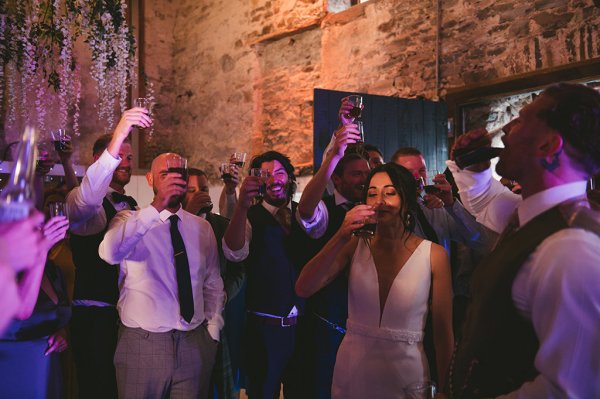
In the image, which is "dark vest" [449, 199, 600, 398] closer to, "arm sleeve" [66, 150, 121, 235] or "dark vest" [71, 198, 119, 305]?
"arm sleeve" [66, 150, 121, 235]

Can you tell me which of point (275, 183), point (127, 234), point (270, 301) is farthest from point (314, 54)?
point (127, 234)

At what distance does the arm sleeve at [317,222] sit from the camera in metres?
3.04

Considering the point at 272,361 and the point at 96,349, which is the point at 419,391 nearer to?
the point at 272,361

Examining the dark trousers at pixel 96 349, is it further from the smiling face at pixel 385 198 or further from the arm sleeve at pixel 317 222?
the smiling face at pixel 385 198

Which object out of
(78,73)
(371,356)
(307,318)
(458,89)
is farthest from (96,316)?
(78,73)

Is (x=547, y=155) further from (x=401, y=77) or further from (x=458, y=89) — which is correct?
(x=401, y=77)

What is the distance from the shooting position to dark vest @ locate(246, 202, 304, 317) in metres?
3.23

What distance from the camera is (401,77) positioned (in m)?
6.12

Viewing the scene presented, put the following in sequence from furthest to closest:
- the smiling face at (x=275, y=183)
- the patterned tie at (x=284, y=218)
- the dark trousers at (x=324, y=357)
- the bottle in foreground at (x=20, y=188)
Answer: the smiling face at (x=275, y=183)
the patterned tie at (x=284, y=218)
the dark trousers at (x=324, y=357)
the bottle in foreground at (x=20, y=188)

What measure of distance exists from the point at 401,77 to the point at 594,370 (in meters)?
5.29

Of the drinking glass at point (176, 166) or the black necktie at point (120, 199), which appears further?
the black necktie at point (120, 199)

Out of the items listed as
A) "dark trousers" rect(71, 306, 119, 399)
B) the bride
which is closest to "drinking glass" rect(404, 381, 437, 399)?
the bride

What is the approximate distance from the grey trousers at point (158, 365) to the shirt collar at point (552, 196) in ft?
6.41

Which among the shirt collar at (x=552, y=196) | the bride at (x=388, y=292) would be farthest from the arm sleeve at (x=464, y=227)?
the shirt collar at (x=552, y=196)
